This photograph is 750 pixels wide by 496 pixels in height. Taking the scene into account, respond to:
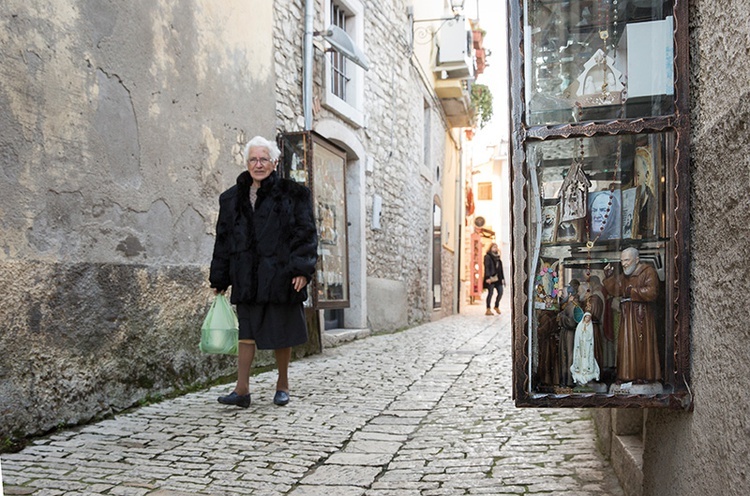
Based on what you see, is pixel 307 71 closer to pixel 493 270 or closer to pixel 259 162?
pixel 259 162

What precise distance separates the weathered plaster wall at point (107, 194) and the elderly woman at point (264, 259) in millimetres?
562

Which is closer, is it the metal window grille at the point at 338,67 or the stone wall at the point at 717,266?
the stone wall at the point at 717,266

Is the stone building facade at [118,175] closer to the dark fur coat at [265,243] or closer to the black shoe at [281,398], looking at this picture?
the dark fur coat at [265,243]

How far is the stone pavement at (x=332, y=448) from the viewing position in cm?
303

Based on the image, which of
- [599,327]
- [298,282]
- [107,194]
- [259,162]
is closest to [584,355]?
[599,327]

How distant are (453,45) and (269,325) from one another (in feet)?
38.0

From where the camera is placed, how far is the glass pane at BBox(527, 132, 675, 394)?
7.69 ft

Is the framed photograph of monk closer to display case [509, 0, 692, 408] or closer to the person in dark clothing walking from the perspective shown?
display case [509, 0, 692, 408]

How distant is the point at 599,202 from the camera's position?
98.7 inches

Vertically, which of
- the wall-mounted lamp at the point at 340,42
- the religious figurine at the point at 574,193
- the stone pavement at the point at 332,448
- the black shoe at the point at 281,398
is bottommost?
the stone pavement at the point at 332,448

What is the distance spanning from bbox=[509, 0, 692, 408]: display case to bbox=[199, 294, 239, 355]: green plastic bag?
8.13 feet

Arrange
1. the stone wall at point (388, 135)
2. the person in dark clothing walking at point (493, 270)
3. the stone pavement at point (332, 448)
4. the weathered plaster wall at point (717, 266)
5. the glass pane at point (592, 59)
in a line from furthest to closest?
the person in dark clothing walking at point (493, 270), the stone wall at point (388, 135), the stone pavement at point (332, 448), the glass pane at point (592, 59), the weathered plaster wall at point (717, 266)

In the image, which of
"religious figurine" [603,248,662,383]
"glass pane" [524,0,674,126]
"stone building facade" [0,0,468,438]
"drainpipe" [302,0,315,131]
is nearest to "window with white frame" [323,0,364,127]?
"drainpipe" [302,0,315,131]

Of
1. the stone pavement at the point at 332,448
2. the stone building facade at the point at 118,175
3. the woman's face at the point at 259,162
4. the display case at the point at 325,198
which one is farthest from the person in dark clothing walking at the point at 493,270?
the woman's face at the point at 259,162
